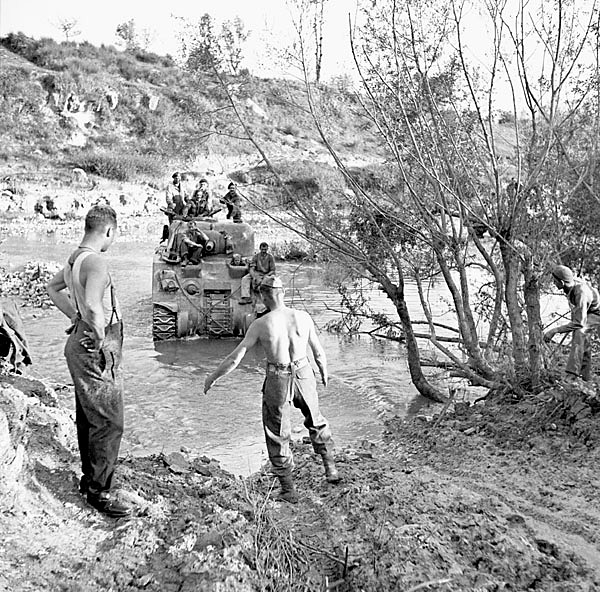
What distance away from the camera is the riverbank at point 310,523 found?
424cm

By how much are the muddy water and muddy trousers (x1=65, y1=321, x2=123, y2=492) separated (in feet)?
9.07

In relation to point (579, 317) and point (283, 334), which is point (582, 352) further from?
point (283, 334)

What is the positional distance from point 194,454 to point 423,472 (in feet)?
8.17

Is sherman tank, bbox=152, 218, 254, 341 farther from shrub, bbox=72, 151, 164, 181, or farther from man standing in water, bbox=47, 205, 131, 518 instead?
shrub, bbox=72, 151, 164, 181

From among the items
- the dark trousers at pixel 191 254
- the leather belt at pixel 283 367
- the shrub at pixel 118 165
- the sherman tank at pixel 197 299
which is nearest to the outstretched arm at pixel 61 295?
the leather belt at pixel 283 367

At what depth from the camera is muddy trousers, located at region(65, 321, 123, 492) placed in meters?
4.87

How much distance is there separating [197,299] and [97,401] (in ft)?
28.7

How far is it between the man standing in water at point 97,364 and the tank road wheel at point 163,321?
844cm

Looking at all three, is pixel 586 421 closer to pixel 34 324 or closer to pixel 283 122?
pixel 34 324

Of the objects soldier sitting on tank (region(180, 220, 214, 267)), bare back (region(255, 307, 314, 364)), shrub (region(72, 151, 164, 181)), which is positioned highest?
shrub (region(72, 151, 164, 181))

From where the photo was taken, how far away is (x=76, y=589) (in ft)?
12.9

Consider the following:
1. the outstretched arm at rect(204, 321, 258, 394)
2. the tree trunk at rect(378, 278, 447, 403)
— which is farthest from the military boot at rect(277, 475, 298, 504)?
the tree trunk at rect(378, 278, 447, 403)

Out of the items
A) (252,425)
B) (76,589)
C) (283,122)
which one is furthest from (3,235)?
(76,589)

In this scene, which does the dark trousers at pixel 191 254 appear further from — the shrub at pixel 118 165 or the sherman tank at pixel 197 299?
the shrub at pixel 118 165
